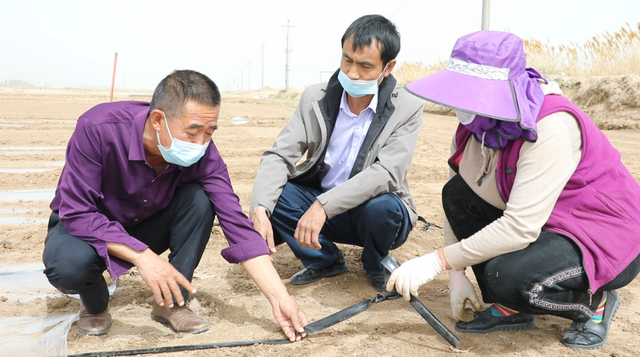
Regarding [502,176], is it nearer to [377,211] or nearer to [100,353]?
[377,211]

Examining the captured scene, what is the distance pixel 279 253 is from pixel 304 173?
845mm

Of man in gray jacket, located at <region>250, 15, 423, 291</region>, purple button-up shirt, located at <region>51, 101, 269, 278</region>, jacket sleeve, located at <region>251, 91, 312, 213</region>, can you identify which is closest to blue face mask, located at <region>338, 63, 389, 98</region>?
man in gray jacket, located at <region>250, 15, 423, 291</region>

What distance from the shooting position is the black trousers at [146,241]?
2277 mm

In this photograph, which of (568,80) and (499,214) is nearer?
(499,214)

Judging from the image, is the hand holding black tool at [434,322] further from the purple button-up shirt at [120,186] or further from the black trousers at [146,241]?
the black trousers at [146,241]

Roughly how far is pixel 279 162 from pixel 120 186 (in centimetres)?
94

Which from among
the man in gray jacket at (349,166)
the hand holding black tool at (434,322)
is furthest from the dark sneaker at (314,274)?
the hand holding black tool at (434,322)

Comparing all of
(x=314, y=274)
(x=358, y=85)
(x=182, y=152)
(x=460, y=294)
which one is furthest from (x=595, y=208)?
(x=182, y=152)

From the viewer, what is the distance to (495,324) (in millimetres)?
2514

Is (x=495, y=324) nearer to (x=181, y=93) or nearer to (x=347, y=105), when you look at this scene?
(x=347, y=105)

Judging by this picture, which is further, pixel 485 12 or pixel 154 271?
pixel 485 12

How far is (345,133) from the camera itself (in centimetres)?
312

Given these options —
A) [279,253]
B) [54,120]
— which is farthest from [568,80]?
[54,120]

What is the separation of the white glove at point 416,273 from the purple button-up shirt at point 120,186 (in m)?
0.65
